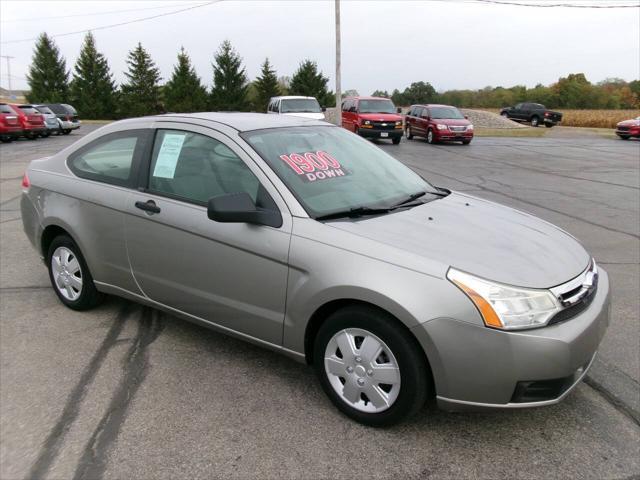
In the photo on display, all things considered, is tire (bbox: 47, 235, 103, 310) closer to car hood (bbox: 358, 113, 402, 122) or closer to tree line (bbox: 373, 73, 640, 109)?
car hood (bbox: 358, 113, 402, 122)

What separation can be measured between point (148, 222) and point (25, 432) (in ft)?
4.69

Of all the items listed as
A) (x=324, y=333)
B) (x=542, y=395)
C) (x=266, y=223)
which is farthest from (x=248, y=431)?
(x=542, y=395)

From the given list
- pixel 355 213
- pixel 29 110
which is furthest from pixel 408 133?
pixel 355 213

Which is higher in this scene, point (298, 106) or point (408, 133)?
point (298, 106)

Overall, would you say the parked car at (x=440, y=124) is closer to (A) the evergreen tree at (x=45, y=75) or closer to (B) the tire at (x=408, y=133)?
(B) the tire at (x=408, y=133)

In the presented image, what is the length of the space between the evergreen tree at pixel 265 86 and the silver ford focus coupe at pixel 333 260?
55382 mm

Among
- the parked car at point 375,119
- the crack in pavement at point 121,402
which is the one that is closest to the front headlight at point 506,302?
the crack in pavement at point 121,402

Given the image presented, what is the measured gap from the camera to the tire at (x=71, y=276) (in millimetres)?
4172

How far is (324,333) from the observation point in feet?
9.40

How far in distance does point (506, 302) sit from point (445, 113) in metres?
22.4

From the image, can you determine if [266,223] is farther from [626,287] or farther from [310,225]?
[626,287]

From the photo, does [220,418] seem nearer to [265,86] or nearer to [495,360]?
[495,360]

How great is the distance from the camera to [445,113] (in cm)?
2356

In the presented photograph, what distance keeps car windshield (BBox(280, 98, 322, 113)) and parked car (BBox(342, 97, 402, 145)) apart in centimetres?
179
